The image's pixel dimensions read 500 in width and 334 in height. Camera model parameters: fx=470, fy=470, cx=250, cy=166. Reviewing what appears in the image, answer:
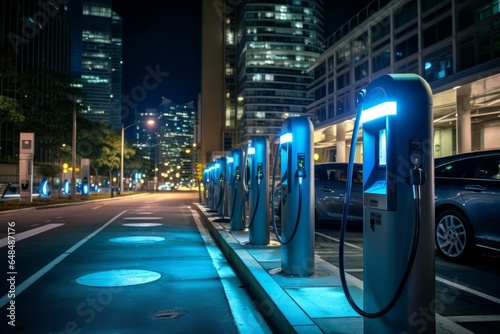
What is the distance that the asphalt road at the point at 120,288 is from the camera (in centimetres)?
485

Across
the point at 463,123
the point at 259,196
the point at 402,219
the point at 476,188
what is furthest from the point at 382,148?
the point at 463,123

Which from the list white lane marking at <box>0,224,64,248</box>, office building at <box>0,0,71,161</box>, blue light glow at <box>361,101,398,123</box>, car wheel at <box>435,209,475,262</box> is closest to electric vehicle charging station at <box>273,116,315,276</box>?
blue light glow at <box>361,101,398,123</box>

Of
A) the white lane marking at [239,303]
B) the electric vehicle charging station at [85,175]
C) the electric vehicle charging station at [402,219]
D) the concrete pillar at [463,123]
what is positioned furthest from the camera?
the electric vehicle charging station at [85,175]

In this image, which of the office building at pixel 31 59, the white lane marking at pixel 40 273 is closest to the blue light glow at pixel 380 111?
the white lane marking at pixel 40 273

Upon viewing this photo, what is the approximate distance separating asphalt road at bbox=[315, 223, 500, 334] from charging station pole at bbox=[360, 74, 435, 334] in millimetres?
1077

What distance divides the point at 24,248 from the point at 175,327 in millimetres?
6248

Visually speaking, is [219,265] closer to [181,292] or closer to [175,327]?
[181,292]

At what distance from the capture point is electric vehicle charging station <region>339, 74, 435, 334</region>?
329 cm

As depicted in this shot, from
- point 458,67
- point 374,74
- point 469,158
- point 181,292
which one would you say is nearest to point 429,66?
point 458,67

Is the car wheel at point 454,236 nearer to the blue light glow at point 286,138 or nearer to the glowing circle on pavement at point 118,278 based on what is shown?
the blue light glow at point 286,138

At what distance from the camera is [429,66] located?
43688 millimetres

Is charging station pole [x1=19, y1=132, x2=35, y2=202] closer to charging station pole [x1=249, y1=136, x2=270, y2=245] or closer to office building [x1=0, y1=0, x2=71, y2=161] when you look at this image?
office building [x1=0, y1=0, x2=71, y2=161]

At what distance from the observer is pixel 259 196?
906 centimetres

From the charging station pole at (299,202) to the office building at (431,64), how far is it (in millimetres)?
10352
